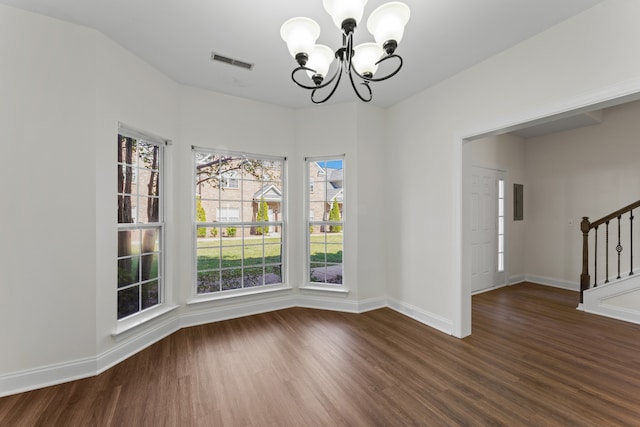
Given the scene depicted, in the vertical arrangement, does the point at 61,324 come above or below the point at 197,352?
above

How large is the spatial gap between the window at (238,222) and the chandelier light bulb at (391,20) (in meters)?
2.57

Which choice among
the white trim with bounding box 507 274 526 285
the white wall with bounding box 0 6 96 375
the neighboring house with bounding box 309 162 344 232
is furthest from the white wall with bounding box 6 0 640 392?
the white trim with bounding box 507 274 526 285

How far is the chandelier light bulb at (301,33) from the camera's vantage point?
1.60m

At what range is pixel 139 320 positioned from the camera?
2.81 metres

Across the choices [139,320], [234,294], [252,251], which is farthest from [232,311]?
[139,320]

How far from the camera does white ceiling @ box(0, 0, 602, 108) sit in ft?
6.70

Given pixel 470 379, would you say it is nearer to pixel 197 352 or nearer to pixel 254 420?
pixel 254 420

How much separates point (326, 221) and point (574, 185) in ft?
15.0

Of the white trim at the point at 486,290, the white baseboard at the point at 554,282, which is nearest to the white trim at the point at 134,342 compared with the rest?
the white trim at the point at 486,290

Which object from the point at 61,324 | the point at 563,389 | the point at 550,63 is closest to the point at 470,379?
the point at 563,389

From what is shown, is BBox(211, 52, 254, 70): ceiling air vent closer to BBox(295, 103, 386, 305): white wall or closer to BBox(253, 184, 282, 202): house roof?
BBox(295, 103, 386, 305): white wall

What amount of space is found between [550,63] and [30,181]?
14.1 ft

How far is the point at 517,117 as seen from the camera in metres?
2.48

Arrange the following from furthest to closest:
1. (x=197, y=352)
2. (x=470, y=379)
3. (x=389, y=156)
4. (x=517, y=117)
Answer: (x=389, y=156) → (x=197, y=352) → (x=517, y=117) → (x=470, y=379)
